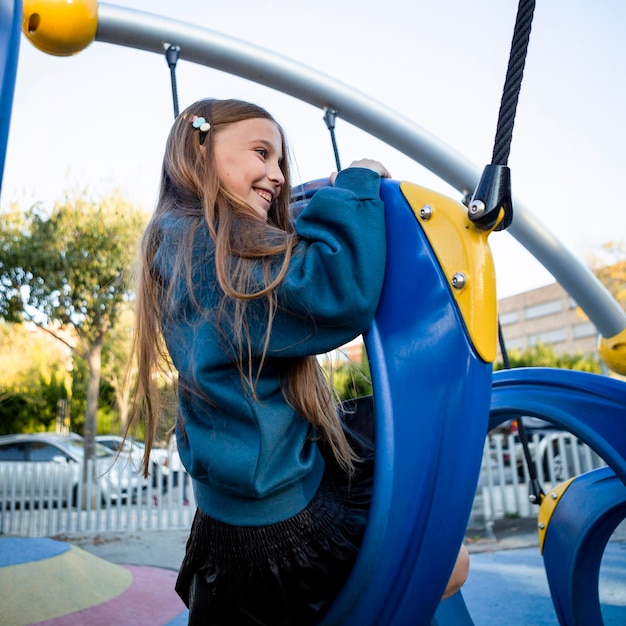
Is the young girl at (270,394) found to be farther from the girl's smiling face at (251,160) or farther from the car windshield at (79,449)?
the car windshield at (79,449)

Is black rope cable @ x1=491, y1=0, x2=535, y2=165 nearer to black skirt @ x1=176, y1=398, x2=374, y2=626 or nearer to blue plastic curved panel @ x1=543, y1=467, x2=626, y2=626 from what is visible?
black skirt @ x1=176, y1=398, x2=374, y2=626

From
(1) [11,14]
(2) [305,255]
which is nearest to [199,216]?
(2) [305,255]

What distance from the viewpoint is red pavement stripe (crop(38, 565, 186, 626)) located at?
6.81 feet

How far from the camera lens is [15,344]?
13.1 metres

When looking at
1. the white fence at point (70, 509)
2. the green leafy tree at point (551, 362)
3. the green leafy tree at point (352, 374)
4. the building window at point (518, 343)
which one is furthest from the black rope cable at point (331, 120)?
the building window at point (518, 343)

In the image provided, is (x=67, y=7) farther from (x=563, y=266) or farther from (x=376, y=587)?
(x=563, y=266)

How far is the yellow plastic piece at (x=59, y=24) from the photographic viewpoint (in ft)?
5.04

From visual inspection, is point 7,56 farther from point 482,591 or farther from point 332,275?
point 482,591

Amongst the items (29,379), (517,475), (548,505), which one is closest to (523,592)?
(548,505)

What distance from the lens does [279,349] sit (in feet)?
2.67

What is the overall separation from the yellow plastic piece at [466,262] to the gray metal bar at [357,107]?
143cm

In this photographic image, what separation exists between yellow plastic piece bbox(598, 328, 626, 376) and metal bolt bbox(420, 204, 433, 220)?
1528 mm

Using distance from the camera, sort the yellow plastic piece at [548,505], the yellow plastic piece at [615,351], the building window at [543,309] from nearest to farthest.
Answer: the yellow plastic piece at [548,505]
the yellow plastic piece at [615,351]
the building window at [543,309]

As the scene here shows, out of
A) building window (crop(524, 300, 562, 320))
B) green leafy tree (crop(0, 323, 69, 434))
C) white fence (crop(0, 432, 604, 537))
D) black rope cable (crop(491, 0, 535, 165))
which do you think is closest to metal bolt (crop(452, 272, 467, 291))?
black rope cable (crop(491, 0, 535, 165))
